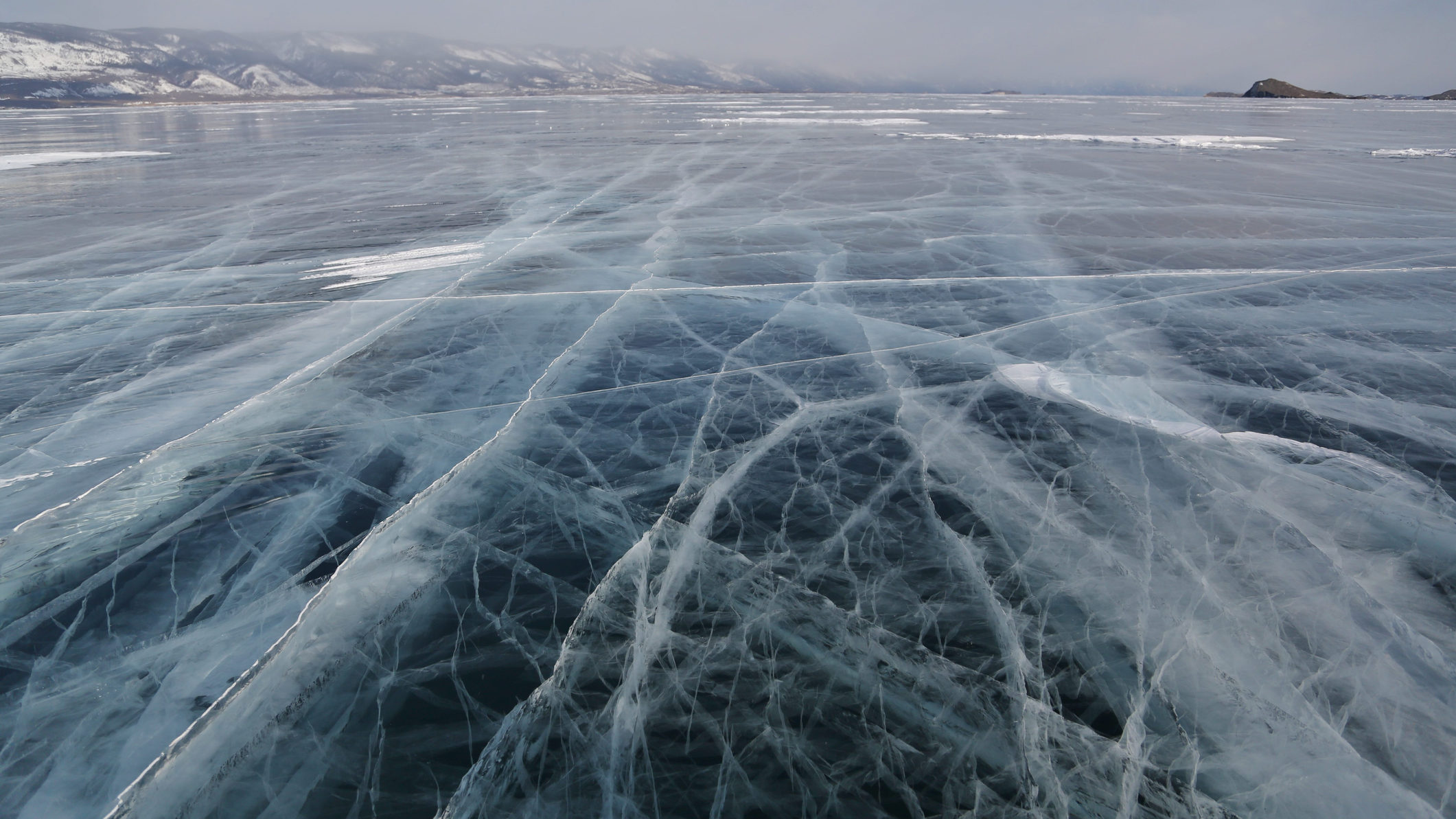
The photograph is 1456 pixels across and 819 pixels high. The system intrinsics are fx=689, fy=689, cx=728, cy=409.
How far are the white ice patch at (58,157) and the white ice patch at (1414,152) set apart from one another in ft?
60.6

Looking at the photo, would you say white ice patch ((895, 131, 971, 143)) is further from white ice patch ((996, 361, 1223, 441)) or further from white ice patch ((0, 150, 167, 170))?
white ice patch ((0, 150, 167, 170))

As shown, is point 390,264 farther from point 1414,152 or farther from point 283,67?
point 283,67

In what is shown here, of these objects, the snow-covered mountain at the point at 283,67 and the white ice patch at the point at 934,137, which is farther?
the snow-covered mountain at the point at 283,67

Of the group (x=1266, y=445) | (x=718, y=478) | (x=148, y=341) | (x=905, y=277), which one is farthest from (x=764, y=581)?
(x=148, y=341)

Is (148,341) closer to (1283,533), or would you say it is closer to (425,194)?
(425,194)

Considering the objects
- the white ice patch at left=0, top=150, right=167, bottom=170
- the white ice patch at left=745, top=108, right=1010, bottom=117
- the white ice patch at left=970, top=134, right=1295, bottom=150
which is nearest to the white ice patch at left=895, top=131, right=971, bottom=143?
the white ice patch at left=970, top=134, right=1295, bottom=150

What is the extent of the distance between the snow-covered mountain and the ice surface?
66986 millimetres

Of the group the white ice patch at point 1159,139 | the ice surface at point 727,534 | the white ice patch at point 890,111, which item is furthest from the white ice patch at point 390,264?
the white ice patch at point 890,111

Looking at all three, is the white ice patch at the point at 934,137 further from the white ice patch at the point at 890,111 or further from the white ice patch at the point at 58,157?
the white ice patch at the point at 58,157

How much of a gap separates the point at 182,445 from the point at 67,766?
4.41 ft

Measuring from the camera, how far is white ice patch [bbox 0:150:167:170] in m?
9.69

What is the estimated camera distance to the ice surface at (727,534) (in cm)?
126

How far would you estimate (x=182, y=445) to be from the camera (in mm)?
2309

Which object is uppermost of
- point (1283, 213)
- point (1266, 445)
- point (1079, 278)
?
point (1283, 213)
